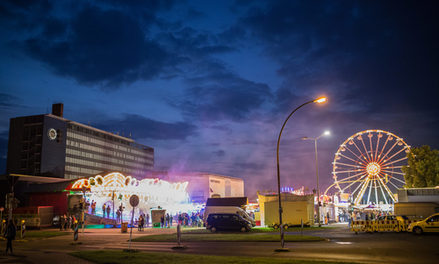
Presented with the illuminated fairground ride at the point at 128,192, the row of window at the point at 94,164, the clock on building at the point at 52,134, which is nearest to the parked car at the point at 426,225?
the illuminated fairground ride at the point at 128,192

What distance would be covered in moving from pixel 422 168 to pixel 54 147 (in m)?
101

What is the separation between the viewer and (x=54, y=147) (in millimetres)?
115562

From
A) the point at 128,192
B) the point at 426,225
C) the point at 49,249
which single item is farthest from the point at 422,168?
the point at 49,249

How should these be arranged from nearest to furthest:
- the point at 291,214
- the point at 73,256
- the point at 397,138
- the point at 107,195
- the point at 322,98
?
the point at 73,256
the point at 322,98
the point at 291,214
the point at 107,195
the point at 397,138

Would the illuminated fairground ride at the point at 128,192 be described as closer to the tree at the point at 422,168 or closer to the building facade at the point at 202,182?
the tree at the point at 422,168

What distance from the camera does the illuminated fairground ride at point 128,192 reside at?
152 ft

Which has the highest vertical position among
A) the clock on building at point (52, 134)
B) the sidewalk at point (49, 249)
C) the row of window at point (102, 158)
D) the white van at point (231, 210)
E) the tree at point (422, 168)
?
the clock on building at point (52, 134)

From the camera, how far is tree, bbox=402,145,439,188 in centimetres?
5600

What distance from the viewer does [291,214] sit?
131 feet

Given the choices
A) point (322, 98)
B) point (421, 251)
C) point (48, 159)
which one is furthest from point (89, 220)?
point (48, 159)

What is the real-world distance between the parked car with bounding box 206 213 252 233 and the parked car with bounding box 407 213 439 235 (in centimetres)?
1393

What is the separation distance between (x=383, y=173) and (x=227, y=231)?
2913 centimetres

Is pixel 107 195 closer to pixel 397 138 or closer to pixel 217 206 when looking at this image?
pixel 217 206

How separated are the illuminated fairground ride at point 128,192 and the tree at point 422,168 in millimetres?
34812
